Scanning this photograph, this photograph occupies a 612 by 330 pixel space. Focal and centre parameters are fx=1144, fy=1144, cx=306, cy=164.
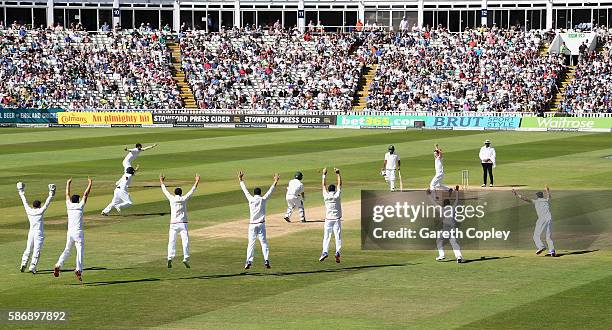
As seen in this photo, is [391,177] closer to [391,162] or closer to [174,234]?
[391,162]

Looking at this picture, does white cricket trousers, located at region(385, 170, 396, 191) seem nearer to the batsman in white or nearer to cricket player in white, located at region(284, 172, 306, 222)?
cricket player in white, located at region(284, 172, 306, 222)

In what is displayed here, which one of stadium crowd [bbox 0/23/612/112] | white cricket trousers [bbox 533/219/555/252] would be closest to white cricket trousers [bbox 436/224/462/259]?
white cricket trousers [bbox 533/219/555/252]

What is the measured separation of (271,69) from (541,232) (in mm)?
61595

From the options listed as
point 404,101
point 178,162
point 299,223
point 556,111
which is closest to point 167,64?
point 404,101

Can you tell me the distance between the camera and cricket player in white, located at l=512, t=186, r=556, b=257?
24578mm

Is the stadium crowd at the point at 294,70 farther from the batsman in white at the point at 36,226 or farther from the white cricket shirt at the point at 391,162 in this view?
the batsman in white at the point at 36,226

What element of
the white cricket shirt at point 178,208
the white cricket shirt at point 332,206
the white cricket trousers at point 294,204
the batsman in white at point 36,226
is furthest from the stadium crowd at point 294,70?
the batsman in white at point 36,226

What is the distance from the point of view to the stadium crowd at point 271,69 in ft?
271

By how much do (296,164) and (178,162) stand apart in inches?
208

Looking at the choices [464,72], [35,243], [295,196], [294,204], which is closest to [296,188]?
[295,196]

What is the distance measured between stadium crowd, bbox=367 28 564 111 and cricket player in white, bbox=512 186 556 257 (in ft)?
167

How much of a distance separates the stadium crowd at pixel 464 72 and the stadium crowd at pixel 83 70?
632 inches

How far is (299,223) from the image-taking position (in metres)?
30.8

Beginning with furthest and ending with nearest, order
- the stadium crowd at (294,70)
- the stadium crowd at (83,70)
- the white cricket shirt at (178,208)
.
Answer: the stadium crowd at (83,70) < the stadium crowd at (294,70) < the white cricket shirt at (178,208)
